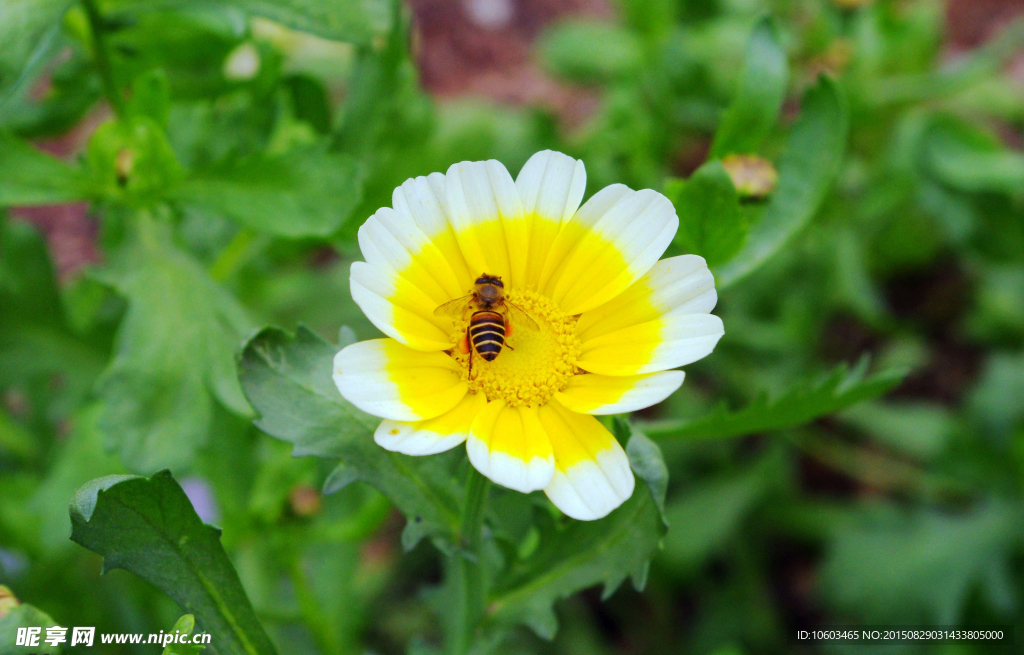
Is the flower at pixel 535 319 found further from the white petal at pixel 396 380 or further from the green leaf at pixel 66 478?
the green leaf at pixel 66 478

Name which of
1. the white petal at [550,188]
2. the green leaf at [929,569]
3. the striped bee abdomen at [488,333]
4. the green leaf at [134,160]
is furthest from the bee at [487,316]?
the green leaf at [929,569]

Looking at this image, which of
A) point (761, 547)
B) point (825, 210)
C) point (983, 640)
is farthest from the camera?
point (761, 547)

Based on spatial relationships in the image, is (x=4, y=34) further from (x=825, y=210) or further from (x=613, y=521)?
(x=825, y=210)

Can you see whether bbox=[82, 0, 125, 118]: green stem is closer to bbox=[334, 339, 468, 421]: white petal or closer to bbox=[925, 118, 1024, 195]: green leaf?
bbox=[334, 339, 468, 421]: white petal

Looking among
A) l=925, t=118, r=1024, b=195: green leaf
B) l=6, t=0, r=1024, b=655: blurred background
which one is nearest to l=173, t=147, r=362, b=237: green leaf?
l=6, t=0, r=1024, b=655: blurred background

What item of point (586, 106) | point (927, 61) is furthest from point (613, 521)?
point (586, 106)

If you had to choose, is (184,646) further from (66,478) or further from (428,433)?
(66,478)

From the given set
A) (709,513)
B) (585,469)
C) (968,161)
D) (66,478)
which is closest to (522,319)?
(585,469)
